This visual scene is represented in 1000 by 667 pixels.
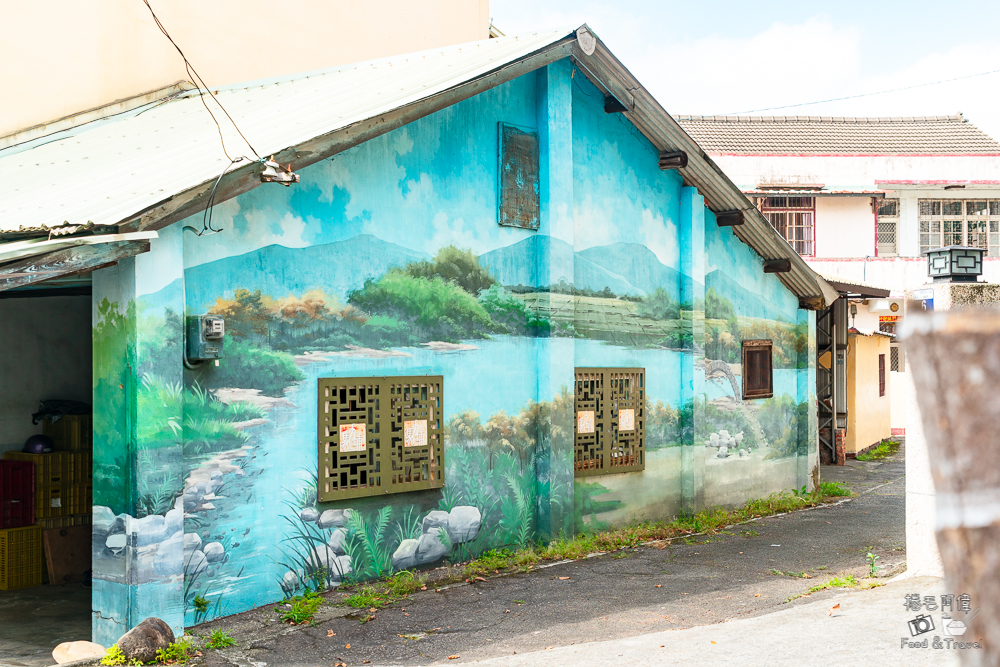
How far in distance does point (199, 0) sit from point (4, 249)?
724 cm

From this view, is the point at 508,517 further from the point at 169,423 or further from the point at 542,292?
the point at 169,423

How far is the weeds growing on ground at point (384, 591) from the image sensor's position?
26.2 feet

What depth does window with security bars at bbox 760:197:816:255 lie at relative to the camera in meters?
24.2

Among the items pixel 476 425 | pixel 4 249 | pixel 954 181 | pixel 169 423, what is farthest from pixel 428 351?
pixel 954 181

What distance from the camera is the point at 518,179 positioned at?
10.4 meters

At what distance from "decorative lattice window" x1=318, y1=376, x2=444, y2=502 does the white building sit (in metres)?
17.0

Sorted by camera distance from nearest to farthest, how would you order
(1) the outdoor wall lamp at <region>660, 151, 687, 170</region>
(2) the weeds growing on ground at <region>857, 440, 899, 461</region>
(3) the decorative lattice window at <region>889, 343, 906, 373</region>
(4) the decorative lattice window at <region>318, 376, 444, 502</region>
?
(4) the decorative lattice window at <region>318, 376, 444, 502</region> → (1) the outdoor wall lamp at <region>660, 151, 687, 170</region> → (2) the weeds growing on ground at <region>857, 440, 899, 461</region> → (3) the decorative lattice window at <region>889, 343, 906, 373</region>

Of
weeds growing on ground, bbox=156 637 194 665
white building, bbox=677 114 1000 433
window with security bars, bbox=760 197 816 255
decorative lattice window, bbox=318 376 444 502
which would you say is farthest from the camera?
window with security bars, bbox=760 197 816 255

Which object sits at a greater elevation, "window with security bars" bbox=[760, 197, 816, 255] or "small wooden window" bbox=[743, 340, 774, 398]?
"window with security bars" bbox=[760, 197, 816, 255]

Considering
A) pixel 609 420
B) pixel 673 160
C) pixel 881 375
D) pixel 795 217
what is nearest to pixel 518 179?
pixel 673 160

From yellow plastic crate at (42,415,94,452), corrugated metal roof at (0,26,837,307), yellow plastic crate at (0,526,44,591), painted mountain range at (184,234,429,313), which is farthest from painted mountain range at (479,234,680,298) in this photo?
yellow plastic crate at (0,526,44,591)

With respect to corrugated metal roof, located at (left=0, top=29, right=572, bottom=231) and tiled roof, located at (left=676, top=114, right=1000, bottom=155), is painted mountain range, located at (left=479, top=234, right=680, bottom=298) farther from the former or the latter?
tiled roof, located at (left=676, top=114, right=1000, bottom=155)

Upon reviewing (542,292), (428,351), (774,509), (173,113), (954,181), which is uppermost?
(954,181)

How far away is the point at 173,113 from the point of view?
10.6 meters
